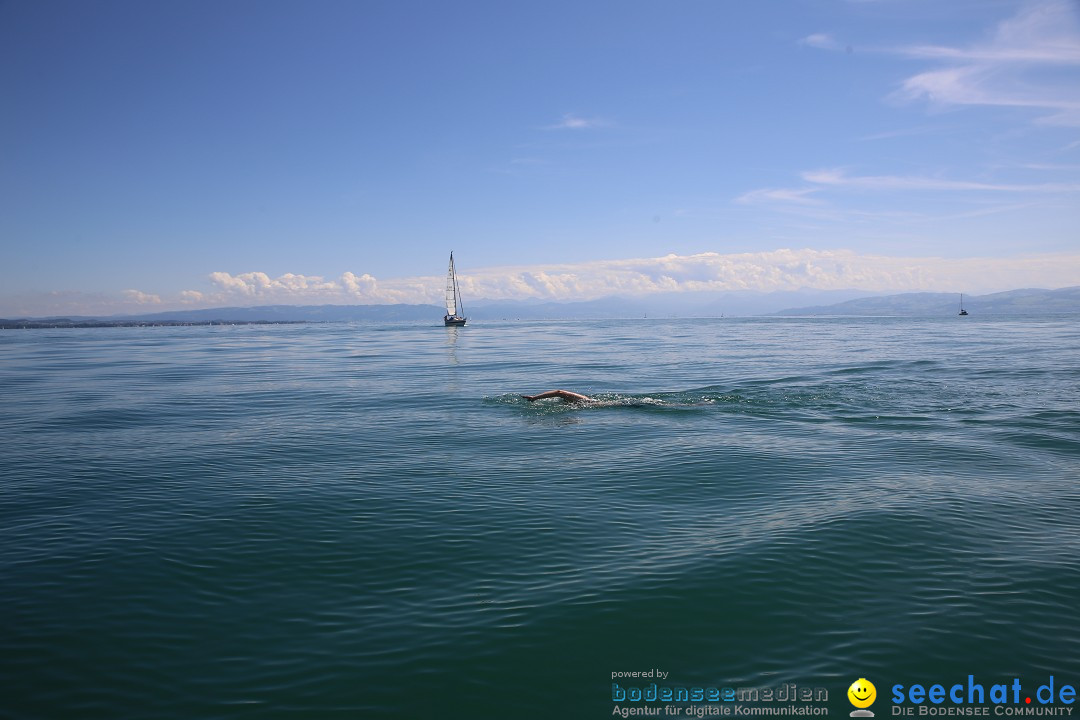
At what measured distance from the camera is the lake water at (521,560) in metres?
8.70

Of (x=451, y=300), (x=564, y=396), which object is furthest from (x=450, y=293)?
(x=564, y=396)

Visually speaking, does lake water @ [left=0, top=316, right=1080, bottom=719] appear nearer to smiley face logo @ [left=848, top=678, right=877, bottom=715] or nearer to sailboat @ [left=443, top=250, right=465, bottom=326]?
smiley face logo @ [left=848, top=678, right=877, bottom=715]

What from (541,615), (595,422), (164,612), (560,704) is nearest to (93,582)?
(164,612)

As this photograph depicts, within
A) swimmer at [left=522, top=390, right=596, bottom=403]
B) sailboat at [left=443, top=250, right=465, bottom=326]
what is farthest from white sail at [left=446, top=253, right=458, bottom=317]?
swimmer at [left=522, top=390, right=596, bottom=403]

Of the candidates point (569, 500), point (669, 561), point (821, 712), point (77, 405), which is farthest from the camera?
point (77, 405)

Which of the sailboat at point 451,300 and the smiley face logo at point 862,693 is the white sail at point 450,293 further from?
the smiley face logo at point 862,693

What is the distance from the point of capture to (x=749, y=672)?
8602 mm

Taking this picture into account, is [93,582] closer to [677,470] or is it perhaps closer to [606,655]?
[606,655]

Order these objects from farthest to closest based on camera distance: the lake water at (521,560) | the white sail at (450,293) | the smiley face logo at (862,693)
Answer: the white sail at (450,293), the lake water at (521,560), the smiley face logo at (862,693)

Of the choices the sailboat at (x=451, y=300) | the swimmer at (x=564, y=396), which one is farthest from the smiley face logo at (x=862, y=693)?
the sailboat at (x=451, y=300)

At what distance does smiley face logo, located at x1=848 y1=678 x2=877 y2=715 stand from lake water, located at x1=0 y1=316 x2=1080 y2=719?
5.0 inches

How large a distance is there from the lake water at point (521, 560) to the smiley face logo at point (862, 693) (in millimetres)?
127

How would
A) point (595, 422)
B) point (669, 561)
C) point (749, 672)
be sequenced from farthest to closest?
point (595, 422) < point (669, 561) < point (749, 672)

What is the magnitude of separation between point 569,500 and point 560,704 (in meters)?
8.36
